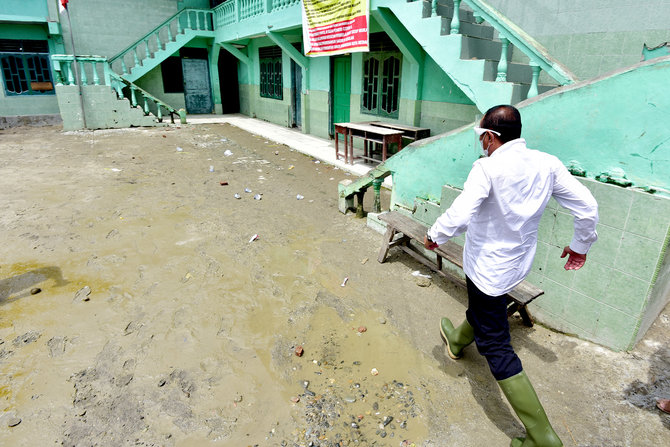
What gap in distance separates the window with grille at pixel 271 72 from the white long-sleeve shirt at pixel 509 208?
12.5 meters

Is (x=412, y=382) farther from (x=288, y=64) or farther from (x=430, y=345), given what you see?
(x=288, y=64)

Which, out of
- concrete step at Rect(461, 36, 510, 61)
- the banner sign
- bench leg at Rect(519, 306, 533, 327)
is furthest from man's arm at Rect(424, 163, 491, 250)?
the banner sign

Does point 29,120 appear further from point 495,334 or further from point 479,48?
point 495,334

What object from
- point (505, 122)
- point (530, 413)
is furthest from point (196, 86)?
point (530, 413)

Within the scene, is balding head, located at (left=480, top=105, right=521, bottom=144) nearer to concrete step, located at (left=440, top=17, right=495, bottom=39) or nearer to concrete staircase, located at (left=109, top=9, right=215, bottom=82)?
concrete step, located at (left=440, top=17, right=495, bottom=39)

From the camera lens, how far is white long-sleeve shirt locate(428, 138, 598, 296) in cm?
185

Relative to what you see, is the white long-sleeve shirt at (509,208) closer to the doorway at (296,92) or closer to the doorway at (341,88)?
the doorway at (341,88)

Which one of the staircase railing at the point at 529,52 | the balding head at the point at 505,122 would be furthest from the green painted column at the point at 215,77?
the balding head at the point at 505,122

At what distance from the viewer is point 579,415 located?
2.25 metres

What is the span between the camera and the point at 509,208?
74.0 inches

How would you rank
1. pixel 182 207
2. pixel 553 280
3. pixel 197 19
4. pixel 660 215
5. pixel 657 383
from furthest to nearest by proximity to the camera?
pixel 197 19 < pixel 182 207 < pixel 553 280 < pixel 657 383 < pixel 660 215

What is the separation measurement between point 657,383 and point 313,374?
216 centimetres

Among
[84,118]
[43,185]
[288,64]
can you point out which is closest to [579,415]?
[43,185]

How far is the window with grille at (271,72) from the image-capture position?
1326cm
